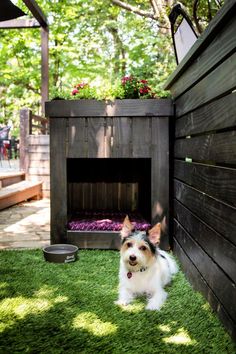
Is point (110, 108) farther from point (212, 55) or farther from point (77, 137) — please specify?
point (212, 55)

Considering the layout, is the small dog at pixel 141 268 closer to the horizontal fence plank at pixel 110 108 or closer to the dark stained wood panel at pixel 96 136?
the dark stained wood panel at pixel 96 136

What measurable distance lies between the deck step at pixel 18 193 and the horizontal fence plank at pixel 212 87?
443 centimetres

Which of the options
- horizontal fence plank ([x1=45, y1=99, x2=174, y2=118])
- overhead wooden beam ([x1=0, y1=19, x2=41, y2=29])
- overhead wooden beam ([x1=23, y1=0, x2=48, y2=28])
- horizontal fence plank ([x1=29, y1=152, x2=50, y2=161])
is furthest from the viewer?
horizontal fence plank ([x1=29, y1=152, x2=50, y2=161])

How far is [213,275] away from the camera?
260 centimetres

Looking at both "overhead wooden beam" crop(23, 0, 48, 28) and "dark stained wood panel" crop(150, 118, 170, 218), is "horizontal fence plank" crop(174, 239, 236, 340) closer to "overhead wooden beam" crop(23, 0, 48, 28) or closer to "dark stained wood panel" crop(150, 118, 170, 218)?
"dark stained wood panel" crop(150, 118, 170, 218)

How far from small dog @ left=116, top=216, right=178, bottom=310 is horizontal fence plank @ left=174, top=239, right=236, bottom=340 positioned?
26 centimetres

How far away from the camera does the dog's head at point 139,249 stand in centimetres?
286

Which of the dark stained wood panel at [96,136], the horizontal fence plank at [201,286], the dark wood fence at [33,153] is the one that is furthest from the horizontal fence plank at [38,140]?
the horizontal fence plank at [201,286]

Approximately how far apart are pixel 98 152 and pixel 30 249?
4.31ft

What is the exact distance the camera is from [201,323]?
2.49 metres

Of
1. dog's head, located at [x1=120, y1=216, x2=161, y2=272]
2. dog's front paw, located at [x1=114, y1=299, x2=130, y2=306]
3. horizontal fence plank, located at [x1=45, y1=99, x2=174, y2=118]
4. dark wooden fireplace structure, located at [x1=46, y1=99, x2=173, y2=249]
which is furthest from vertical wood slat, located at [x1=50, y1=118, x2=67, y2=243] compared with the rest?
dog's front paw, located at [x1=114, y1=299, x2=130, y2=306]

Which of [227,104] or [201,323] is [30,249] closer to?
[201,323]

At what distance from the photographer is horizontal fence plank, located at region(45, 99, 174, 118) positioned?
4.17 m

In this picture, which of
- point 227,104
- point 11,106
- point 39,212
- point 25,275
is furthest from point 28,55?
point 227,104
